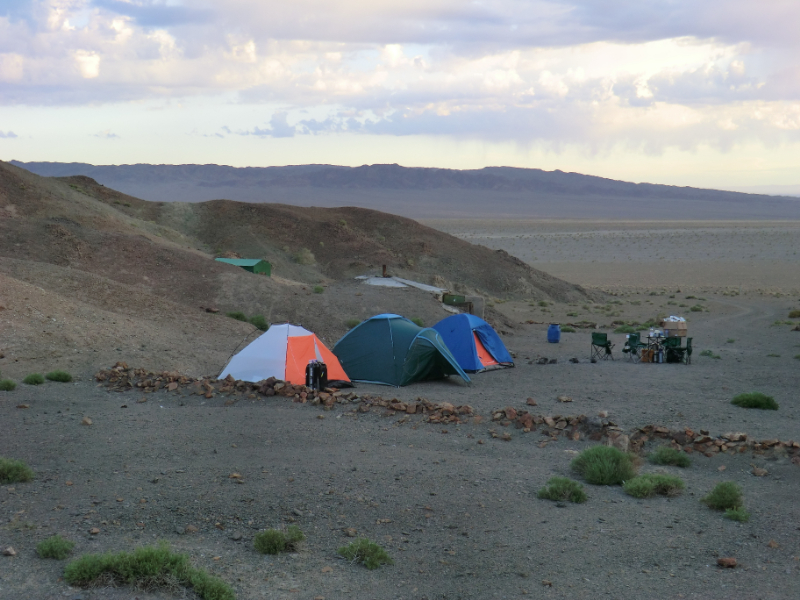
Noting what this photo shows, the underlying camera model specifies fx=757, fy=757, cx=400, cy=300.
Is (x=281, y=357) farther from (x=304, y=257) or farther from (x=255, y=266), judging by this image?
(x=304, y=257)

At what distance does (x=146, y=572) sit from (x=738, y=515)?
581 centimetres

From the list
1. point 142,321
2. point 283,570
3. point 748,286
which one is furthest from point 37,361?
point 748,286

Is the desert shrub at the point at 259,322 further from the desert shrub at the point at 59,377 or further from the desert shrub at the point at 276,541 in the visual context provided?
the desert shrub at the point at 276,541

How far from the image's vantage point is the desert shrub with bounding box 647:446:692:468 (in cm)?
1005

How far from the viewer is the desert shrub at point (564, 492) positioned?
8.43 metres

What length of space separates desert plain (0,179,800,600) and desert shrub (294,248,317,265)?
88.9 feet

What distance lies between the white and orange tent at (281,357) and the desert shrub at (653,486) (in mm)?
7935

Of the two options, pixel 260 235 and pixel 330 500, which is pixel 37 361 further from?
pixel 260 235

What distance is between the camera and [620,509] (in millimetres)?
8195

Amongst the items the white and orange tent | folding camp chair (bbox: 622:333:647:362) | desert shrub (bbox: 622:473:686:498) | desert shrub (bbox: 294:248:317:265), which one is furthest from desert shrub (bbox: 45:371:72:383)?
desert shrub (bbox: 294:248:317:265)

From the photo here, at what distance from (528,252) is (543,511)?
240 ft

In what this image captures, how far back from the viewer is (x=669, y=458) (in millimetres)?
10148

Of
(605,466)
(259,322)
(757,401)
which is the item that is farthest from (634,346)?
(605,466)

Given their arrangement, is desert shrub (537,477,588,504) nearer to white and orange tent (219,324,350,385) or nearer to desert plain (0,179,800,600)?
desert plain (0,179,800,600)
